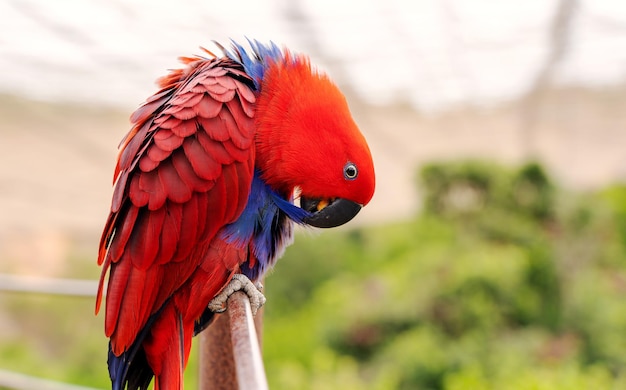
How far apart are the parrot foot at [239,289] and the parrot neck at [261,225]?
0.13 feet

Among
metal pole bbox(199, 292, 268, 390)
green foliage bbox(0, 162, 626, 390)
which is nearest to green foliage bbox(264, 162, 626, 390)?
green foliage bbox(0, 162, 626, 390)

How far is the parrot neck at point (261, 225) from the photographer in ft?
3.47

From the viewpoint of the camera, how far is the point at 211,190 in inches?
39.5

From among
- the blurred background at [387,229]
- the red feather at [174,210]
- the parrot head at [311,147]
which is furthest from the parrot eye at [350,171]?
A: the blurred background at [387,229]

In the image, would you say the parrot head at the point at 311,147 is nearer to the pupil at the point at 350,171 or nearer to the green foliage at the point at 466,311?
the pupil at the point at 350,171

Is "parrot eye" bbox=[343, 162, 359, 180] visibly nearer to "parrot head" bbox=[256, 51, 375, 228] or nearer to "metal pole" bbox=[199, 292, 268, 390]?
"parrot head" bbox=[256, 51, 375, 228]

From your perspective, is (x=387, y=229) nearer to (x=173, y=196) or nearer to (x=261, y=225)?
(x=261, y=225)

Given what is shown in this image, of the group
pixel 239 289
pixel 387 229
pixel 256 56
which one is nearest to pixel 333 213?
pixel 239 289

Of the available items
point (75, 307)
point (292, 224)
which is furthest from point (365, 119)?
point (292, 224)

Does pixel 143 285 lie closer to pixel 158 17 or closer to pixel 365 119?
pixel 158 17

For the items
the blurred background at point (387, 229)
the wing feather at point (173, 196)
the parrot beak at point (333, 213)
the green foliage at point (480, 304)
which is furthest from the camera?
the blurred background at point (387, 229)

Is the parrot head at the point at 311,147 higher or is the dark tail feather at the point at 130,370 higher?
the parrot head at the point at 311,147

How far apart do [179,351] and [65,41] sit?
434 centimetres

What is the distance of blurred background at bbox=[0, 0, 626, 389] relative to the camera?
440 centimetres
